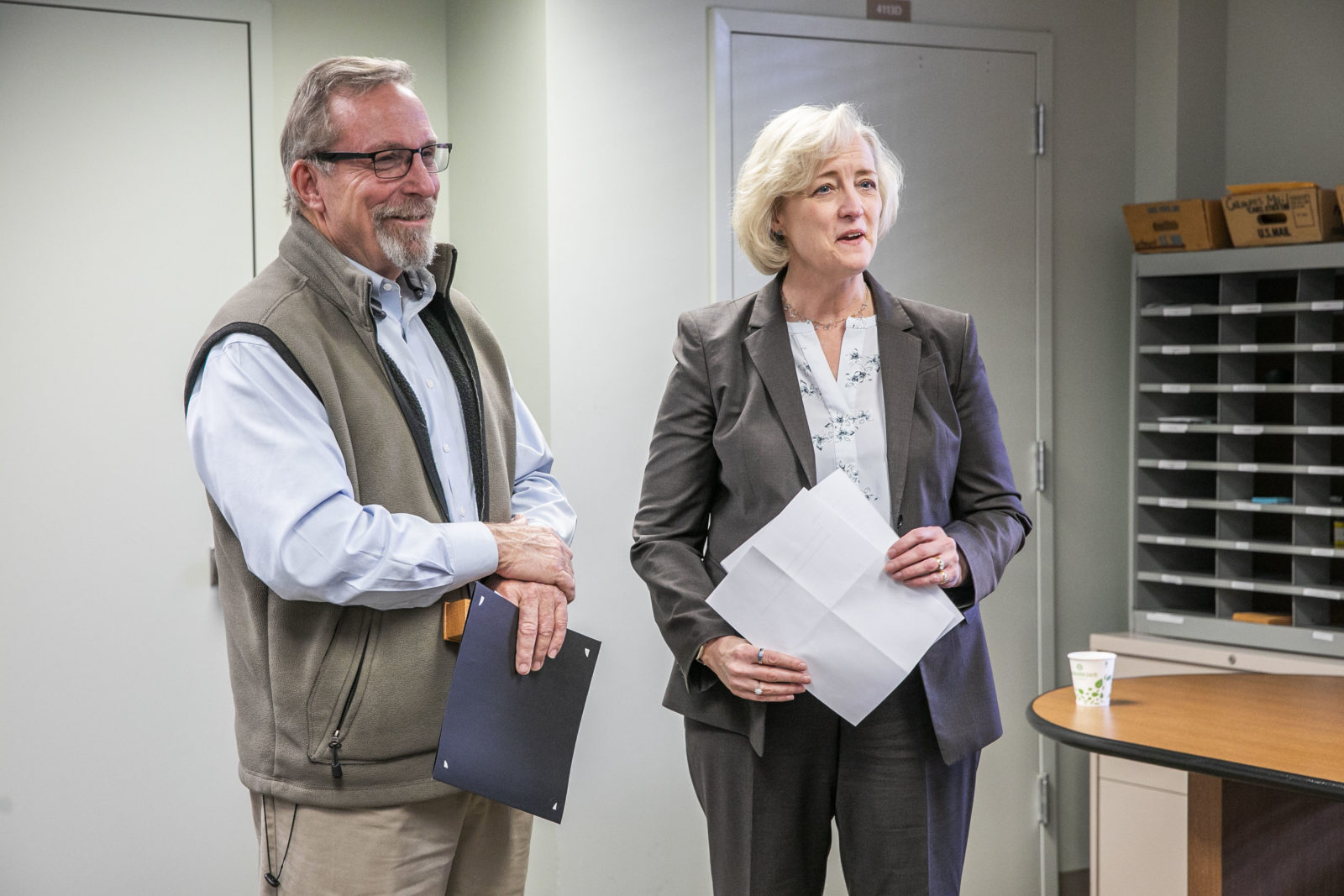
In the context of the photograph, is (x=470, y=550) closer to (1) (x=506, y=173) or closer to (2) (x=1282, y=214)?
(1) (x=506, y=173)

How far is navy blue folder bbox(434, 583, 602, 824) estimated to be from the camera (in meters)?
1.54

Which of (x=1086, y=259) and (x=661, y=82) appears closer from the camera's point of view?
(x=661, y=82)

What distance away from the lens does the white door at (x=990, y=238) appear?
133 inches

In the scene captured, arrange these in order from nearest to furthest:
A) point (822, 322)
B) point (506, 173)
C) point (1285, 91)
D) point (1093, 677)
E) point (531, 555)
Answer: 1. point (531, 555)
2. point (822, 322)
3. point (1093, 677)
4. point (506, 173)
5. point (1285, 91)

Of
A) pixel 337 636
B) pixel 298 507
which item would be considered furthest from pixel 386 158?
pixel 337 636

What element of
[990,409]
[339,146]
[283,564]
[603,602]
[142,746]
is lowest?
[142,746]

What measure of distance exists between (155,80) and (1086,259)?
8.64 feet

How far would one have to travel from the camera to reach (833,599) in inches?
72.0

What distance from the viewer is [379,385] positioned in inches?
63.1

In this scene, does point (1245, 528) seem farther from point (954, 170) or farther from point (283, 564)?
point (283, 564)

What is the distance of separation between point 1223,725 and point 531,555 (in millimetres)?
1290

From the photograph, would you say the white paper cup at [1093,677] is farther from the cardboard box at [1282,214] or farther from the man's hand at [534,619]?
the cardboard box at [1282,214]

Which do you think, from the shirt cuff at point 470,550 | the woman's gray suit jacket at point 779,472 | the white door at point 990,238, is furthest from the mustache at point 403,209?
the white door at point 990,238

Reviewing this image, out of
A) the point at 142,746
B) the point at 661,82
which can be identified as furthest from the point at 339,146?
the point at 142,746
